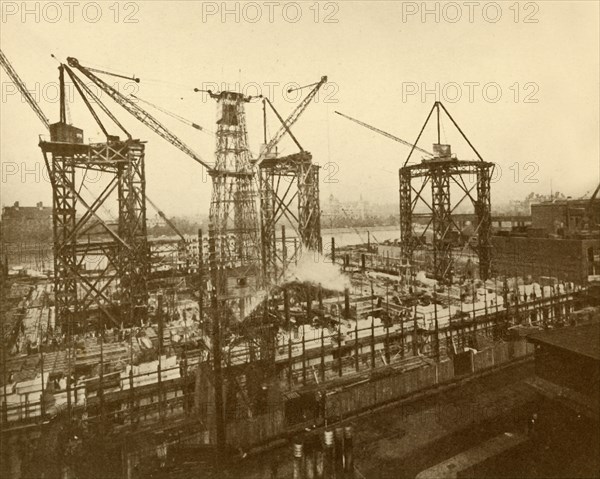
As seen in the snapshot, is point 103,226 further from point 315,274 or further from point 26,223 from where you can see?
point 26,223

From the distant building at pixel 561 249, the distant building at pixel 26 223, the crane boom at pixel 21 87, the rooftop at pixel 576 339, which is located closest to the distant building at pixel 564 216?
the distant building at pixel 561 249

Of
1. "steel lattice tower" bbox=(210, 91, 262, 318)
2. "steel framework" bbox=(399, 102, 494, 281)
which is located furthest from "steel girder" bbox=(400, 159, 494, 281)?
"steel lattice tower" bbox=(210, 91, 262, 318)

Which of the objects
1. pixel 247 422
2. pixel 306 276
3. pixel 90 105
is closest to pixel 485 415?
pixel 247 422

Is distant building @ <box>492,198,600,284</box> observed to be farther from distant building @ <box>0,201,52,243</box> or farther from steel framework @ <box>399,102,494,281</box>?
distant building @ <box>0,201,52,243</box>

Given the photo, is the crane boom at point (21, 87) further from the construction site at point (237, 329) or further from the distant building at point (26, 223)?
the distant building at point (26, 223)

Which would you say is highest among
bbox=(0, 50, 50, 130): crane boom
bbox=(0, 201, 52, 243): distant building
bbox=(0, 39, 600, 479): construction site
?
bbox=(0, 50, 50, 130): crane boom

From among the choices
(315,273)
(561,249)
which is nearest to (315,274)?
(315,273)
